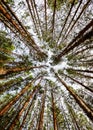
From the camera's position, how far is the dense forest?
39.6ft

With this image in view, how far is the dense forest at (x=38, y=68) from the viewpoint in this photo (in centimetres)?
1206

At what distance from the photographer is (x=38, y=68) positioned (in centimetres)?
1922

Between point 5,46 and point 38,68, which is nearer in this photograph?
point 5,46

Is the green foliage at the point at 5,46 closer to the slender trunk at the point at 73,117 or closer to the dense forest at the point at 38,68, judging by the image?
the dense forest at the point at 38,68

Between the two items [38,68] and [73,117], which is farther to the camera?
[38,68]

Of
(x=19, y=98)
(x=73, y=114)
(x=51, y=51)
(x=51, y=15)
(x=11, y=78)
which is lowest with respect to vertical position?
(x=73, y=114)

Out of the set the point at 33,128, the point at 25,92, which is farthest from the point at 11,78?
the point at 33,128

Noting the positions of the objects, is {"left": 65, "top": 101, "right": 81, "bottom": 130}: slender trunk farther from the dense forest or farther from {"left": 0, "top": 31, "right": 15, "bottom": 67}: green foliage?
{"left": 0, "top": 31, "right": 15, "bottom": 67}: green foliage

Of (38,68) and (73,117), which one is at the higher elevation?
(38,68)

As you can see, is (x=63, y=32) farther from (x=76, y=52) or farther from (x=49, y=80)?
(x=49, y=80)

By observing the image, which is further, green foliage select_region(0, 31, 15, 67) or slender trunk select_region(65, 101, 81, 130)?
slender trunk select_region(65, 101, 81, 130)

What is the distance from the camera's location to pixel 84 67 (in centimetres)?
1753

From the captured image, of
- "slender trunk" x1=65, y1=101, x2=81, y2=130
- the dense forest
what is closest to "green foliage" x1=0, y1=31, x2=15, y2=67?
the dense forest

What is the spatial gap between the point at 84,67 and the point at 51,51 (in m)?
3.08
